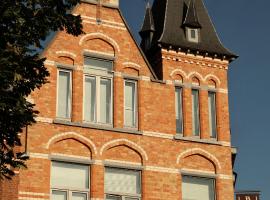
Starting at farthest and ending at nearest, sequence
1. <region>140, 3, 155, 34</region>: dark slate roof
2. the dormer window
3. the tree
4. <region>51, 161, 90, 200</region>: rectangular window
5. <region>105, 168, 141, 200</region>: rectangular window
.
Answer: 1. <region>140, 3, 155, 34</region>: dark slate roof
2. the dormer window
3. <region>105, 168, 141, 200</region>: rectangular window
4. <region>51, 161, 90, 200</region>: rectangular window
5. the tree

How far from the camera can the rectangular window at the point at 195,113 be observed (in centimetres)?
3000

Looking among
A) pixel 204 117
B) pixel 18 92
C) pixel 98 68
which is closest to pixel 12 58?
pixel 18 92

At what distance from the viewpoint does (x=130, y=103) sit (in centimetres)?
2919

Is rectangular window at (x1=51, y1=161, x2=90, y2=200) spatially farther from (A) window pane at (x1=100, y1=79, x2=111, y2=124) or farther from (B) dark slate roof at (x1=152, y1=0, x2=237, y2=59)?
(B) dark slate roof at (x1=152, y1=0, x2=237, y2=59)

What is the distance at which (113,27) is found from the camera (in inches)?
1171

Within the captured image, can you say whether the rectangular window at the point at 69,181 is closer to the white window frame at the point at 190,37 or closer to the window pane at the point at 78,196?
the window pane at the point at 78,196

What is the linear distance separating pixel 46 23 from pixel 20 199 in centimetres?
805

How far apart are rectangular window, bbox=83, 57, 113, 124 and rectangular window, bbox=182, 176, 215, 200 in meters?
4.21

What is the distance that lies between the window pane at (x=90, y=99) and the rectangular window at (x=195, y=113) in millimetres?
4677

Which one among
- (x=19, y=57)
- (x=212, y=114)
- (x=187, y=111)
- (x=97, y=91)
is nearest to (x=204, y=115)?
(x=212, y=114)

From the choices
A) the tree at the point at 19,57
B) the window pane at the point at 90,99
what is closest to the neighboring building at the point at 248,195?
the window pane at the point at 90,99

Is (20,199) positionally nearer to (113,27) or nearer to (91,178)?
(91,178)

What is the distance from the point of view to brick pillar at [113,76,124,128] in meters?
28.4

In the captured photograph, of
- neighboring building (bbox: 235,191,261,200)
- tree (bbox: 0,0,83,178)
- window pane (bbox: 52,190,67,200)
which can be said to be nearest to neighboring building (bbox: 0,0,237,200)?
window pane (bbox: 52,190,67,200)
